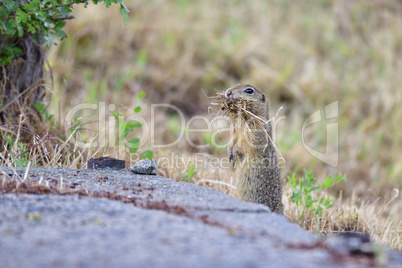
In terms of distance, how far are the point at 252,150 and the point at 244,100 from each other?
17.1 inches

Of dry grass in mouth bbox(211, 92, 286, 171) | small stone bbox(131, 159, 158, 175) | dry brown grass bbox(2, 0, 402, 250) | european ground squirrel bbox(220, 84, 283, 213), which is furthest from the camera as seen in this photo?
dry brown grass bbox(2, 0, 402, 250)

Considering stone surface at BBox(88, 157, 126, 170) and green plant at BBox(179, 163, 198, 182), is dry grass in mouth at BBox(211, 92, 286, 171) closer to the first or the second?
green plant at BBox(179, 163, 198, 182)

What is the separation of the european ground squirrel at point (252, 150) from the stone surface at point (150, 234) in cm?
118

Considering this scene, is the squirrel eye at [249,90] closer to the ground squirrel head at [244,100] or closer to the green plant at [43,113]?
the ground squirrel head at [244,100]

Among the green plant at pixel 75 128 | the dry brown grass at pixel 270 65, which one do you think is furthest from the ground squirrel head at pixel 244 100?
the dry brown grass at pixel 270 65

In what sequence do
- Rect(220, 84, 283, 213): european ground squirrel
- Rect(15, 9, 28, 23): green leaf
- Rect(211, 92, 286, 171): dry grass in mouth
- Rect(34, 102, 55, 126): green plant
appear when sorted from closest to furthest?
Rect(15, 9, 28, 23): green leaf → Rect(220, 84, 283, 213): european ground squirrel → Rect(211, 92, 286, 171): dry grass in mouth → Rect(34, 102, 55, 126): green plant

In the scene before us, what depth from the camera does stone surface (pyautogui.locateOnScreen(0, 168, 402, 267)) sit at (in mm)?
2102

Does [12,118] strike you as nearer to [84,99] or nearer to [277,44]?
[84,99]

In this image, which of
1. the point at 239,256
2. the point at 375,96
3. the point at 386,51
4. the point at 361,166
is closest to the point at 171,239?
the point at 239,256

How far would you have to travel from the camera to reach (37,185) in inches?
132

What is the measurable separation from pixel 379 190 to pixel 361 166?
0.71 meters

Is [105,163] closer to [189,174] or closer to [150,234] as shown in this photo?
[189,174]

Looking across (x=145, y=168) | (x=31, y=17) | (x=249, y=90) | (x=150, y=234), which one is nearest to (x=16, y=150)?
(x=31, y=17)

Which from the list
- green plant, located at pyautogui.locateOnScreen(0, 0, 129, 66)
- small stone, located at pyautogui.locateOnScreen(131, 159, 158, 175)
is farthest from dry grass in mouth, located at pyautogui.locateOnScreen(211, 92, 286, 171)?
green plant, located at pyautogui.locateOnScreen(0, 0, 129, 66)
